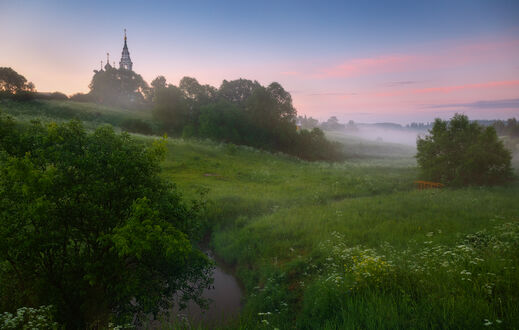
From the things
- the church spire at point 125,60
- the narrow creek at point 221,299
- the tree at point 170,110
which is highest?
the church spire at point 125,60

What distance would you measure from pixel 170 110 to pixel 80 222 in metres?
61.0

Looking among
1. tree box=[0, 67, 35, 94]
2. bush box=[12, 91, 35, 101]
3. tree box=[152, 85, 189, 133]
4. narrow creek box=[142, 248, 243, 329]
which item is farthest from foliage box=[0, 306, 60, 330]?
tree box=[0, 67, 35, 94]

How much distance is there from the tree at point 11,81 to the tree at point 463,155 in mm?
87109

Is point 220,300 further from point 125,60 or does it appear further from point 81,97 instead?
point 125,60

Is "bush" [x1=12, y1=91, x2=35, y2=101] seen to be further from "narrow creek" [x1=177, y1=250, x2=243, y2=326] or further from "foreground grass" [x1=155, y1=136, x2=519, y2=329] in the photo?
"narrow creek" [x1=177, y1=250, x2=243, y2=326]

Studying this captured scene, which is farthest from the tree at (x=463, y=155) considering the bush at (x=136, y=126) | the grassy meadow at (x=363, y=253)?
the bush at (x=136, y=126)

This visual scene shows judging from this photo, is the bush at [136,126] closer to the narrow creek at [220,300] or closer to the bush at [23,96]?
the bush at [23,96]

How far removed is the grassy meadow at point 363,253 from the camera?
5.41 metres

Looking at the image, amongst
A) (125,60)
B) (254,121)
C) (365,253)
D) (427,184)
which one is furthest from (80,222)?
(125,60)

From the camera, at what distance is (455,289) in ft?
18.2

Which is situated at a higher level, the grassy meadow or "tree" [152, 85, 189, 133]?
"tree" [152, 85, 189, 133]

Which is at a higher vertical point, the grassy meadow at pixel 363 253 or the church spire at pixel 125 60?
the church spire at pixel 125 60

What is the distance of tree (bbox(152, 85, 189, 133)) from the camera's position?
2493 inches

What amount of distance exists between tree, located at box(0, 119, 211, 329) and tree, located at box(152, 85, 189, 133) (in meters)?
58.9
